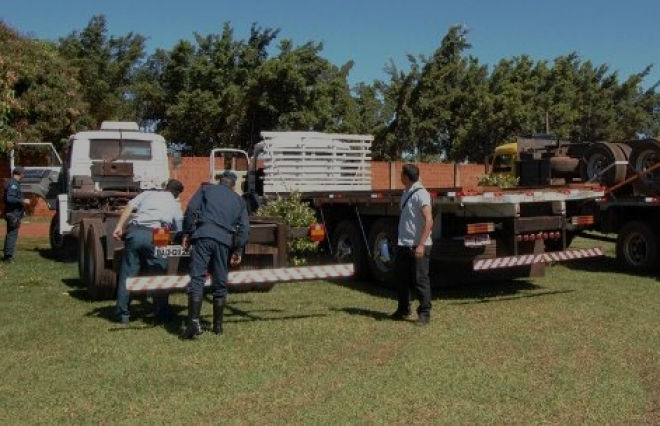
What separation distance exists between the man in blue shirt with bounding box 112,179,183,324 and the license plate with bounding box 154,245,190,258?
0.68 ft

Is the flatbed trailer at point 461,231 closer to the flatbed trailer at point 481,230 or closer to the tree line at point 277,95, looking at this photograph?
the flatbed trailer at point 481,230

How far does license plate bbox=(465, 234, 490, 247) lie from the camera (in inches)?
367

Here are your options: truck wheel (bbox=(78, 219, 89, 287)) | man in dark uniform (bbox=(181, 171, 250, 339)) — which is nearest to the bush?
truck wheel (bbox=(78, 219, 89, 287))

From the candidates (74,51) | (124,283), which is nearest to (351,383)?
(124,283)

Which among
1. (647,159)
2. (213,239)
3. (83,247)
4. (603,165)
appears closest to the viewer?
(213,239)

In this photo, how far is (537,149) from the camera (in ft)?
52.5

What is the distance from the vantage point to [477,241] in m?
9.33

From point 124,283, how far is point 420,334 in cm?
313

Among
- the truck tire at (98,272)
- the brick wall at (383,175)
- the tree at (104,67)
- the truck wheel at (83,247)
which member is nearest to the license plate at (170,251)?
the truck tire at (98,272)

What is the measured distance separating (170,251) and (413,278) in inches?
104

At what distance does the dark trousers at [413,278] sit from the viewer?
27.2 feet

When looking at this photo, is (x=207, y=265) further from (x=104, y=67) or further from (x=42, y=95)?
(x=104, y=67)

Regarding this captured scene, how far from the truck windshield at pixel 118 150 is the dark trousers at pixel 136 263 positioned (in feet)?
18.3

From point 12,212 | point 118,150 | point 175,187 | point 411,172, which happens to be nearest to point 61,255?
point 12,212
